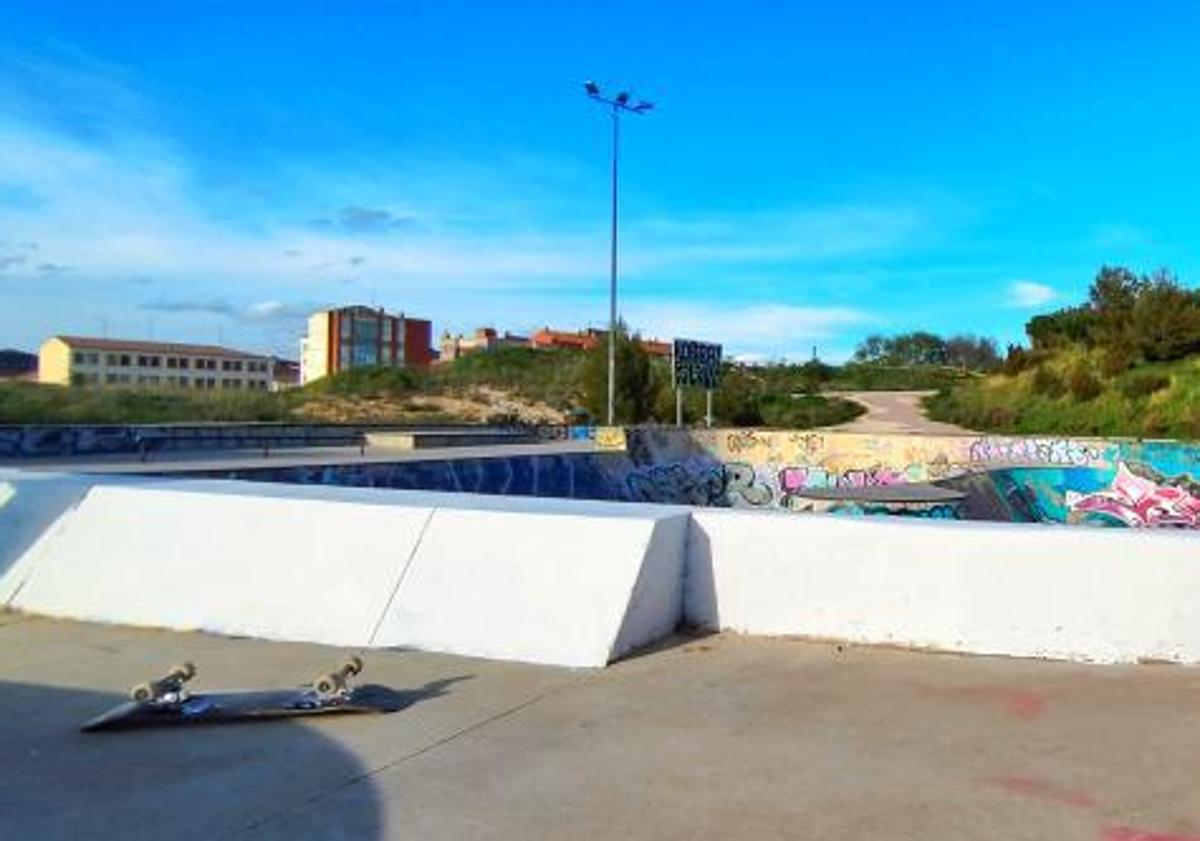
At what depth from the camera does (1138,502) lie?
33.8 m

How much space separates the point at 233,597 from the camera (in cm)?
802

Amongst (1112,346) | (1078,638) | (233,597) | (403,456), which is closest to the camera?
(1078,638)

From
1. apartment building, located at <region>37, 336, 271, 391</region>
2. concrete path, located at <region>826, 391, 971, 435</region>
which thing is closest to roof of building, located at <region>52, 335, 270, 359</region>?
apartment building, located at <region>37, 336, 271, 391</region>

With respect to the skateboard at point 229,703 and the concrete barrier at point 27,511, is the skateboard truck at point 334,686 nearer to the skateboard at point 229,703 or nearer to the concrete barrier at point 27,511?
the skateboard at point 229,703

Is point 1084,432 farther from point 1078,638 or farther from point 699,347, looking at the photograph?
point 1078,638

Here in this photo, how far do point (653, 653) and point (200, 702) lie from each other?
2.57 m

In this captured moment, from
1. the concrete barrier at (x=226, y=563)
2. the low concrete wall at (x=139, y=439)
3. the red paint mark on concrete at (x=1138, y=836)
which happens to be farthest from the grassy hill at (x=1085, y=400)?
the red paint mark on concrete at (x=1138, y=836)

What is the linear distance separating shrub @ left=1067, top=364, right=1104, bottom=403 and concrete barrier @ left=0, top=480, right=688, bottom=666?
5019 centimetres

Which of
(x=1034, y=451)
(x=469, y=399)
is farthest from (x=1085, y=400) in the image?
(x=469, y=399)

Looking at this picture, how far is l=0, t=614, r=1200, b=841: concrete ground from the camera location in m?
4.54

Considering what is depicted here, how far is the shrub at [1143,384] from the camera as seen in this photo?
51.8 m

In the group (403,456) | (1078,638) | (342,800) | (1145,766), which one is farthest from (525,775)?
(403,456)

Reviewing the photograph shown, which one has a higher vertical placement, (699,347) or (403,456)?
(699,347)

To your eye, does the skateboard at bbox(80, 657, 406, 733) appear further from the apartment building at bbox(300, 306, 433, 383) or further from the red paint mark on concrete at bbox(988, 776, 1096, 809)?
the apartment building at bbox(300, 306, 433, 383)
